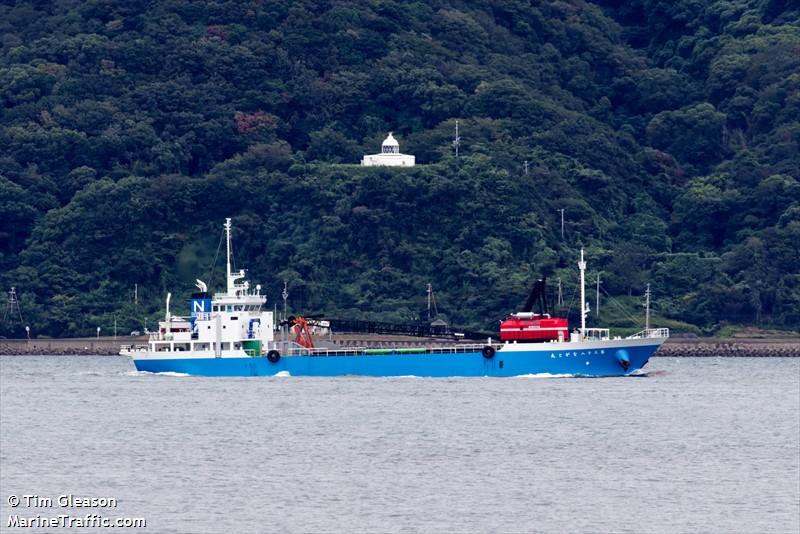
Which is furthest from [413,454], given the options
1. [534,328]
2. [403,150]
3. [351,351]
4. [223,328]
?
[403,150]

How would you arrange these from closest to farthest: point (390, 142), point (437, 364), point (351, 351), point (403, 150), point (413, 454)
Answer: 1. point (413, 454)
2. point (437, 364)
3. point (351, 351)
4. point (390, 142)
5. point (403, 150)

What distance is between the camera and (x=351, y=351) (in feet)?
330

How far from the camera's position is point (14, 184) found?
159 m

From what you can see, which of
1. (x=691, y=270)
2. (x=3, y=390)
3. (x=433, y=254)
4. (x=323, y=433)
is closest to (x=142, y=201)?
(x=433, y=254)

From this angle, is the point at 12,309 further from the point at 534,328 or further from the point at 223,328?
the point at 534,328

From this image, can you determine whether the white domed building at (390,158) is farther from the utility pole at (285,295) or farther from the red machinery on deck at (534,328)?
the red machinery on deck at (534,328)

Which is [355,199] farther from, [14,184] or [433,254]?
[14,184]

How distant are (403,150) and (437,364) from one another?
70.2 m

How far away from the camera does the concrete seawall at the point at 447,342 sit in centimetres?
13338

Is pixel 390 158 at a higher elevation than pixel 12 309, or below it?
higher

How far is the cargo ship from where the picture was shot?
95.3 metres

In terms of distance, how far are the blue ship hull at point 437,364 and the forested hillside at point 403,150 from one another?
43.3 metres

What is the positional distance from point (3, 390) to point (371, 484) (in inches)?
1743

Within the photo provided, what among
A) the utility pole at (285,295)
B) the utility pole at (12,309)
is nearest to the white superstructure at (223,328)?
the utility pole at (285,295)
